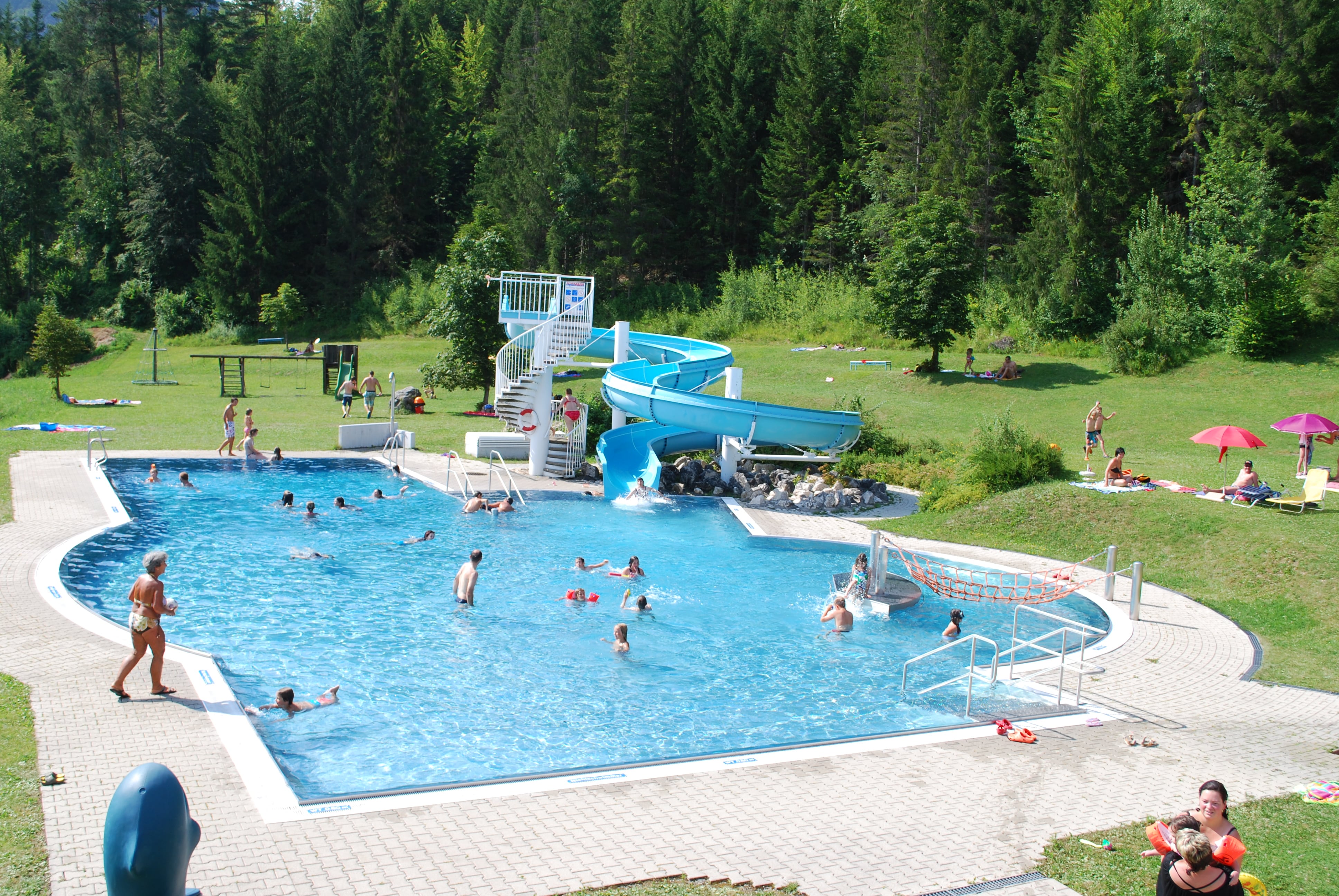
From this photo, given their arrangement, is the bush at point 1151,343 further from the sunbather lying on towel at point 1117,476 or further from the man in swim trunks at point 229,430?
the man in swim trunks at point 229,430

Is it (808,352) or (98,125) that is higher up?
(98,125)

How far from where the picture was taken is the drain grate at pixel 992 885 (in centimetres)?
697

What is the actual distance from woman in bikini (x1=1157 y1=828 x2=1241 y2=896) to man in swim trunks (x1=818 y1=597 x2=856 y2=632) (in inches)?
357

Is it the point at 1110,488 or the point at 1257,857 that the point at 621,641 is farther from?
the point at 1110,488

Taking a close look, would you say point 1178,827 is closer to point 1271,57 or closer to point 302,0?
point 1271,57

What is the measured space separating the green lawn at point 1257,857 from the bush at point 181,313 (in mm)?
57131

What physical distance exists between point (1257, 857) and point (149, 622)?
10265mm

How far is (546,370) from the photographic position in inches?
961

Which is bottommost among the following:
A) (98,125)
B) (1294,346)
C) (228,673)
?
(228,673)

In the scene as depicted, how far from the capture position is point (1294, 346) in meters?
33.5

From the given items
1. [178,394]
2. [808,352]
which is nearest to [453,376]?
[178,394]

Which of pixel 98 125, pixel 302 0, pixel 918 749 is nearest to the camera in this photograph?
pixel 918 749

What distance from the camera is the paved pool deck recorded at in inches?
275

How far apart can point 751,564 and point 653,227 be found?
131ft
